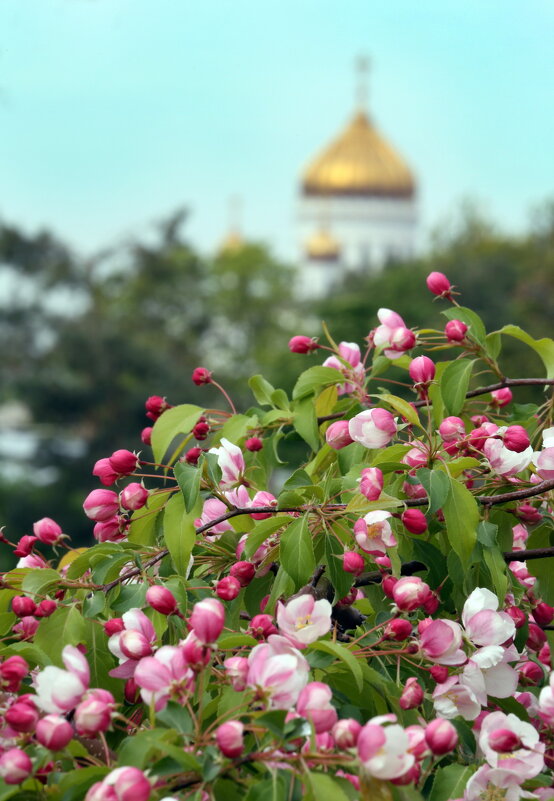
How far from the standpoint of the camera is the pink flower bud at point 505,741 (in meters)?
1.19

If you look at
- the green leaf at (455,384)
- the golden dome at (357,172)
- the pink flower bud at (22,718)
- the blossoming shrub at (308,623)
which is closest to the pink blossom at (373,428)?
the blossoming shrub at (308,623)

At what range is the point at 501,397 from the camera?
185 centimetres

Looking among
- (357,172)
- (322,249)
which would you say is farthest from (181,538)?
(357,172)

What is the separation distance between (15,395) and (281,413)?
26.6m

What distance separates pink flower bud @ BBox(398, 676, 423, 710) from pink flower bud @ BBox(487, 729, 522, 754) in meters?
0.10

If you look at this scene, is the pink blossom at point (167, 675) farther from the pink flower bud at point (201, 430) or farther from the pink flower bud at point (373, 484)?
the pink flower bud at point (201, 430)

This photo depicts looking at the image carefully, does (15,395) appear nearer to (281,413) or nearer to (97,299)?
(97,299)

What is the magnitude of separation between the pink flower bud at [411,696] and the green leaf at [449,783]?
0.07m

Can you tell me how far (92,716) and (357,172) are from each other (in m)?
63.4

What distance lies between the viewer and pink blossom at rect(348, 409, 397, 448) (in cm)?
150

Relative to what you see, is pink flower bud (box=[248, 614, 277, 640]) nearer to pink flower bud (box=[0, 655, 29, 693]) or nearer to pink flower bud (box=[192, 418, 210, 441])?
pink flower bud (box=[0, 655, 29, 693])

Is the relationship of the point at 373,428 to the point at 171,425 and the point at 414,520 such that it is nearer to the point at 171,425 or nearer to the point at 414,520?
the point at 414,520

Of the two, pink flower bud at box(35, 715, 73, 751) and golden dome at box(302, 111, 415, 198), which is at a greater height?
pink flower bud at box(35, 715, 73, 751)

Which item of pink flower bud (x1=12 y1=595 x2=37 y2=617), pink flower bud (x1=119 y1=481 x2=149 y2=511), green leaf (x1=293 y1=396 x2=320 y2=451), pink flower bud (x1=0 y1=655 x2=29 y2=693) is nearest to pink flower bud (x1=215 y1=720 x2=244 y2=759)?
pink flower bud (x1=0 y1=655 x2=29 y2=693)
